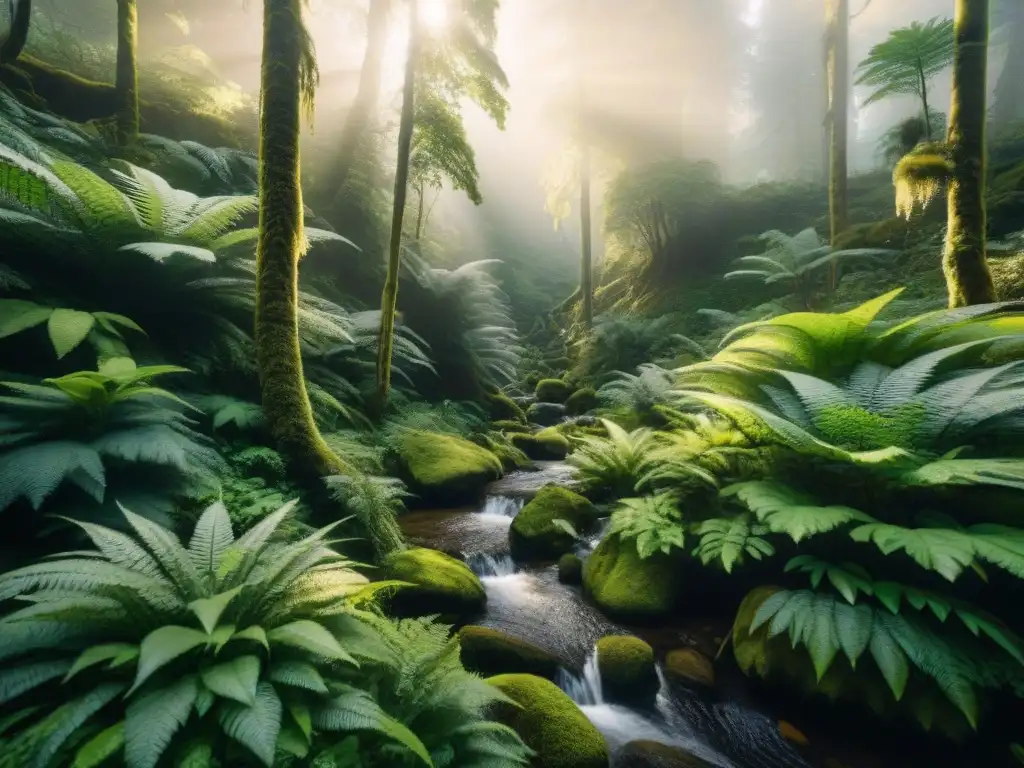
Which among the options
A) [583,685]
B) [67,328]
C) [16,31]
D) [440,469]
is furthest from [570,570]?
[16,31]

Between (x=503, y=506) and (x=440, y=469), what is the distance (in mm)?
1000

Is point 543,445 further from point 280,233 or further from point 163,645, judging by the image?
point 163,645

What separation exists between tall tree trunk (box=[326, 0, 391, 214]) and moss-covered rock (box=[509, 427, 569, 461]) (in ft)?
20.9

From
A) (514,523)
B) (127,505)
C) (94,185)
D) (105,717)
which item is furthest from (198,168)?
(105,717)

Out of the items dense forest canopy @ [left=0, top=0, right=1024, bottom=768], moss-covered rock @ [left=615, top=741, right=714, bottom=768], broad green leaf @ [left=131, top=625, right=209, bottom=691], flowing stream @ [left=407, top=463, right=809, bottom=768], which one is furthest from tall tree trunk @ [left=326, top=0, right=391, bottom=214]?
moss-covered rock @ [left=615, top=741, right=714, bottom=768]

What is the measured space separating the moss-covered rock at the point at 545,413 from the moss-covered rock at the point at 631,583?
726 cm

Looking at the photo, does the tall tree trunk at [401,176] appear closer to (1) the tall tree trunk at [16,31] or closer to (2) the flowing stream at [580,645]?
(2) the flowing stream at [580,645]

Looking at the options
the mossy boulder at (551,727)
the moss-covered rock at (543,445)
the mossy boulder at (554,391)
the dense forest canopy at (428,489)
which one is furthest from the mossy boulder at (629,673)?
the mossy boulder at (554,391)

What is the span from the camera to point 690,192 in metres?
14.6

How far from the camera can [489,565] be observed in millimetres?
4797

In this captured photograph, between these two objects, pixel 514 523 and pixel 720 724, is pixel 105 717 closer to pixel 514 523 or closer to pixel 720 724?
pixel 720 724

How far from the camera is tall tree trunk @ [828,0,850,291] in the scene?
10609 mm

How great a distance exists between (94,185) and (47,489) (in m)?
2.79

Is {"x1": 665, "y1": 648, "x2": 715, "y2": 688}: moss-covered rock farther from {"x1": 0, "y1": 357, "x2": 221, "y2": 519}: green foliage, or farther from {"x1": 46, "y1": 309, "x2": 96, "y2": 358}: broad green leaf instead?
{"x1": 46, "y1": 309, "x2": 96, "y2": 358}: broad green leaf
